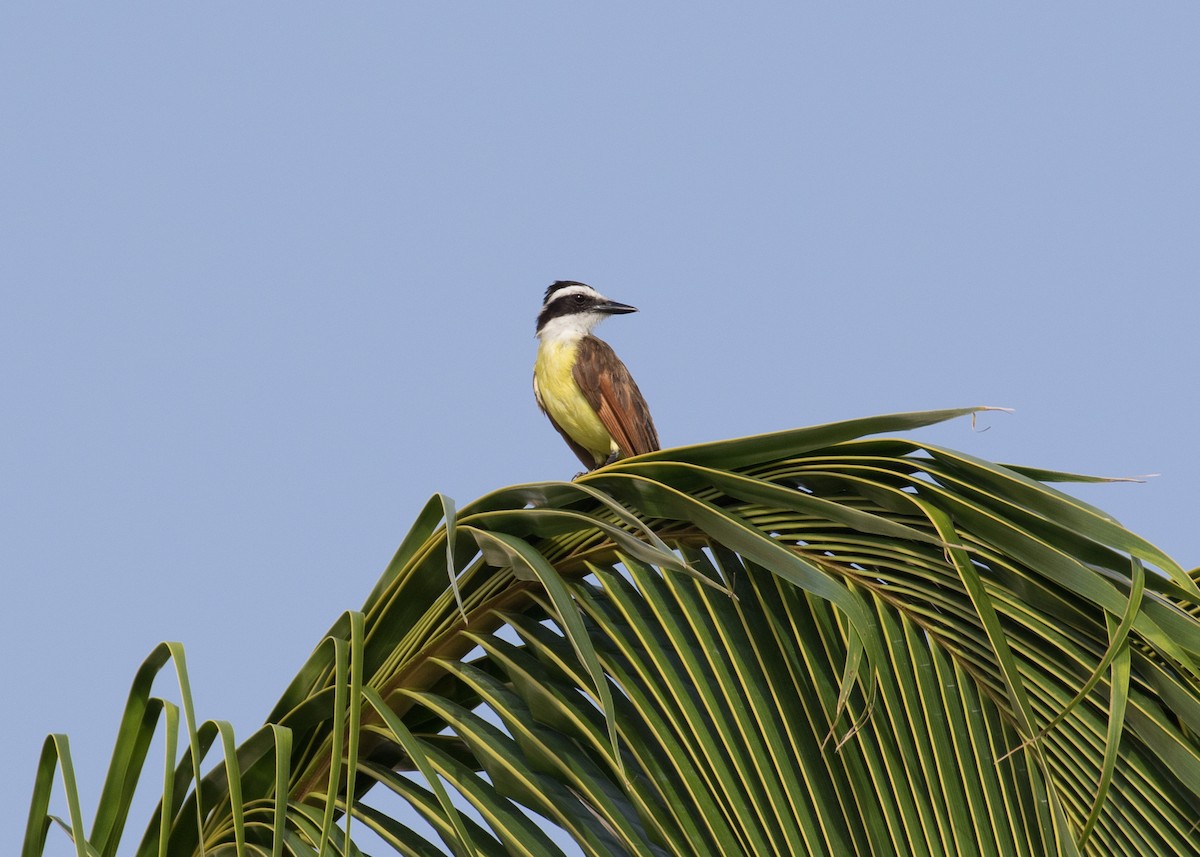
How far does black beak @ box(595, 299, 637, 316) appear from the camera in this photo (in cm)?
680

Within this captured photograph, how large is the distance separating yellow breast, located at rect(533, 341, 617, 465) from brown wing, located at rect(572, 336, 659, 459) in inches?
1.7

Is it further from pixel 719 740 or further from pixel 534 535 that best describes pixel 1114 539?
pixel 534 535

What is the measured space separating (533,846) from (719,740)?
0.34 meters

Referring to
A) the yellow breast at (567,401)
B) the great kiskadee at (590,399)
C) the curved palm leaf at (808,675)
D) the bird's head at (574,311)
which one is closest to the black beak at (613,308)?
the bird's head at (574,311)

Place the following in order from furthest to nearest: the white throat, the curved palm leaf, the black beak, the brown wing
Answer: the black beak
the white throat
the brown wing
the curved palm leaf

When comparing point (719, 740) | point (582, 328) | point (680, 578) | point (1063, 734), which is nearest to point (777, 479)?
point (680, 578)

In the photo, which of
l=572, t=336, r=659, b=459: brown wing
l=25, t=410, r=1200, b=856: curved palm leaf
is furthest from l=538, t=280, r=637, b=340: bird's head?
l=25, t=410, r=1200, b=856: curved palm leaf

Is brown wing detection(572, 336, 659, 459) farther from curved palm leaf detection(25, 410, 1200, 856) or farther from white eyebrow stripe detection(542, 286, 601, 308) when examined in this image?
curved palm leaf detection(25, 410, 1200, 856)

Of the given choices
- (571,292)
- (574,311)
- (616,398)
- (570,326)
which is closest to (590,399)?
(616,398)

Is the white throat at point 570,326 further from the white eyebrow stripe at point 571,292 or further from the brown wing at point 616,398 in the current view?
the brown wing at point 616,398

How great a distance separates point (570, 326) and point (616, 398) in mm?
722

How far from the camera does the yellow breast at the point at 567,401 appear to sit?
20.1 feet

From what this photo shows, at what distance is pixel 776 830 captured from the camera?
6.89 ft

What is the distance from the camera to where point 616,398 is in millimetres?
6090
